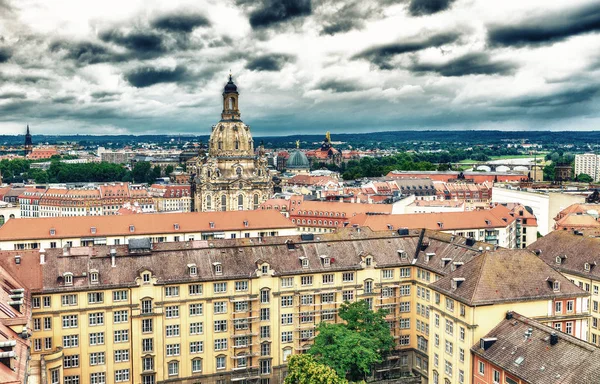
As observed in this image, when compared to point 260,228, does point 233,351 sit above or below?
below

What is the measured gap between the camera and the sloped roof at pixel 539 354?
46.5 meters

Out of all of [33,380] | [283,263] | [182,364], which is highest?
[283,263]

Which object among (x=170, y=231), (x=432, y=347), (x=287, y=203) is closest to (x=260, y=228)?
(x=170, y=231)

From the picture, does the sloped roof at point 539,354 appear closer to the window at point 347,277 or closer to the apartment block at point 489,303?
the apartment block at point 489,303

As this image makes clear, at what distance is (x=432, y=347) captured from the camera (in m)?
66.8

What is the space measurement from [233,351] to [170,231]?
155 ft

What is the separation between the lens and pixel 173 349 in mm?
69688

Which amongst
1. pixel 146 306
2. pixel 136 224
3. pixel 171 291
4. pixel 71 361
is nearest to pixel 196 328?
pixel 171 291

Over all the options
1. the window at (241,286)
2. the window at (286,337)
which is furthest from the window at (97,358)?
the window at (286,337)

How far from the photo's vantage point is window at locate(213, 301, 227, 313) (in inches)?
2815

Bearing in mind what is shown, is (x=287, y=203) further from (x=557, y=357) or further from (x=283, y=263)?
(x=557, y=357)

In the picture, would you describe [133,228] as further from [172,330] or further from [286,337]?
[286,337]

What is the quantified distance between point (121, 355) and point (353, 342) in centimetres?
2532

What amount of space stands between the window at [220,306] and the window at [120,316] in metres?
9.66
